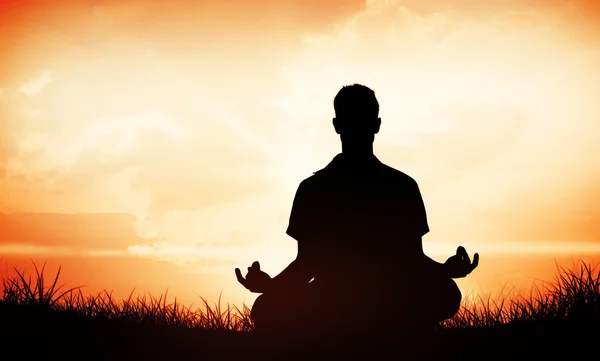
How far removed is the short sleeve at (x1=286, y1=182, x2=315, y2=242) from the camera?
18.9 feet

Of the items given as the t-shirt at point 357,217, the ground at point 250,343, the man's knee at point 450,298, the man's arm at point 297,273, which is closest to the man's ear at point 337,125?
the t-shirt at point 357,217

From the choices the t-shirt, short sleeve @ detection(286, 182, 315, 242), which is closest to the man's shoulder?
the t-shirt

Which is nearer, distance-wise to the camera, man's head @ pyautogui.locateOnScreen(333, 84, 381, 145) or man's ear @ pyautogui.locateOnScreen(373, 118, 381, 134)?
man's head @ pyautogui.locateOnScreen(333, 84, 381, 145)

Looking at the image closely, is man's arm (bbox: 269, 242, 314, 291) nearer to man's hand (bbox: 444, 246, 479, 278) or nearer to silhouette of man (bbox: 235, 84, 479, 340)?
silhouette of man (bbox: 235, 84, 479, 340)

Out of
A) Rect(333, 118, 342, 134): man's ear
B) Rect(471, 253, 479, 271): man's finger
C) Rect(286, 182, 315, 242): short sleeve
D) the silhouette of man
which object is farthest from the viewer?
Rect(286, 182, 315, 242): short sleeve

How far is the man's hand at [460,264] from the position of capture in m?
5.50

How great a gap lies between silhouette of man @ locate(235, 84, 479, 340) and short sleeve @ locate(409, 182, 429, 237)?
13 millimetres

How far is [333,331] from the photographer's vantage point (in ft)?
18.3

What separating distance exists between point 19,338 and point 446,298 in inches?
171

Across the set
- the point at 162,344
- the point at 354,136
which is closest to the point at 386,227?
the point at 354,136

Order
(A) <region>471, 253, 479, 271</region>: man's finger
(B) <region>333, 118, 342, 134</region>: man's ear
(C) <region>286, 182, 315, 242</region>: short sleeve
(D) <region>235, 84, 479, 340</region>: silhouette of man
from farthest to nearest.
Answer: (C) <region>286, 182, 315, 242</region>: short sleeve → (B) <region>333, 118, 342, 134</region>: man's ear → (D) <region>235, 84, 479, 340</region>: silhouette of man → (A) <region>471, 253, 479, 271</region>: man's finger

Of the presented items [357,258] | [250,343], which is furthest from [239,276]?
[250,343]

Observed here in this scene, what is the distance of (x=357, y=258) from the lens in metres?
5.61

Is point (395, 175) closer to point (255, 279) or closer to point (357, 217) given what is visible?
point (357, 217)
